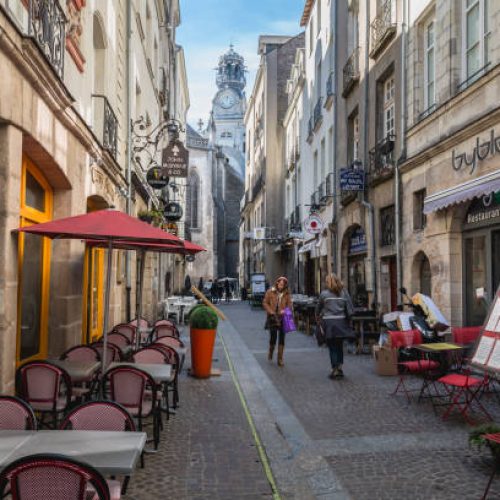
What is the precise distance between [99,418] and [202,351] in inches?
217

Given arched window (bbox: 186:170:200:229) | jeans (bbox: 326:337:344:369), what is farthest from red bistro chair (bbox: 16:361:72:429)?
arched window (bbox: 186:170:200:229)

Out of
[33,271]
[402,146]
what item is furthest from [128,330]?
[402,146]

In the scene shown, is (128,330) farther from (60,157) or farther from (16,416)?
(16,416)

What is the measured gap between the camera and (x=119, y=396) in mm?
5246

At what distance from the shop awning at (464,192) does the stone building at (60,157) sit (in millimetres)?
5819

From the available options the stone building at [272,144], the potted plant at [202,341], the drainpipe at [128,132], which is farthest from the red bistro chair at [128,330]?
the stone building at [272,144]

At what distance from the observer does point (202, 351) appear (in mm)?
9305

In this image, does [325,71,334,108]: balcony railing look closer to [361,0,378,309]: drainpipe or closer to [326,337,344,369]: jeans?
[361,0,378,309]: drainpipe

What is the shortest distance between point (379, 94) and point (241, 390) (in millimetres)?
9782

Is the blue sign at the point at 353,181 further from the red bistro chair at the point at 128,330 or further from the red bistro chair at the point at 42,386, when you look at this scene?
the red bistro chair at the point at 42,386

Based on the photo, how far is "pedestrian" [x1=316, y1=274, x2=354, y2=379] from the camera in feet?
30.4

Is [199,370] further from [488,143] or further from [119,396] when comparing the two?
[488,143]

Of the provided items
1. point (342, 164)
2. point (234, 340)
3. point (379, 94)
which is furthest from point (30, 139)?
point (342, 164)

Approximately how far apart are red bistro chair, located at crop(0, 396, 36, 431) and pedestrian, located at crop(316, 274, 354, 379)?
600cm
